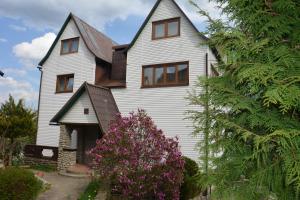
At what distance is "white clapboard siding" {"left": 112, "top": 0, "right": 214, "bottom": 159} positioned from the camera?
1616 cm

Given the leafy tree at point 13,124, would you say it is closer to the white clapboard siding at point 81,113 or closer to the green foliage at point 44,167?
the green foliage at point 44,167

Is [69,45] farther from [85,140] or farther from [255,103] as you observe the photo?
[255,103]

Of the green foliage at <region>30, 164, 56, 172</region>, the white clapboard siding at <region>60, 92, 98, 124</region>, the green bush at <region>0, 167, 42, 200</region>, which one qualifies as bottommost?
the green foliage at <region>30, 164, 56, 172</region>

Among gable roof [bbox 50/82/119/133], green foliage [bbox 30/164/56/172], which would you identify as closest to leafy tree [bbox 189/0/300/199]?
gable roof [bbox 50/82/119/133]

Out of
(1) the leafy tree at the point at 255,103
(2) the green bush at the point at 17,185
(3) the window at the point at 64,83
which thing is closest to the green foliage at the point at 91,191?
(2) the green bush at the point at 17,185

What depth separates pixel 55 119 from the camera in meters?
16.9

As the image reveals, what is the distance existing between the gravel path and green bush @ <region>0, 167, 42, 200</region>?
4.97 feet

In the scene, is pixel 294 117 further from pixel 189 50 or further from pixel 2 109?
pixel 2 109

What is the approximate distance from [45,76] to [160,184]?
15.0 metres

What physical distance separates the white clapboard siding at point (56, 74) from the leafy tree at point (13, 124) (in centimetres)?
272

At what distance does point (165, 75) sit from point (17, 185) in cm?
991

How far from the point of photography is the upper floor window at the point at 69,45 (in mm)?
20875

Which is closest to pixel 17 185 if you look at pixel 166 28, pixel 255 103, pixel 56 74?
pixel 255 103

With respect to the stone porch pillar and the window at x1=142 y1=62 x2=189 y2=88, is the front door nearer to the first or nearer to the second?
the stone porch pillar
